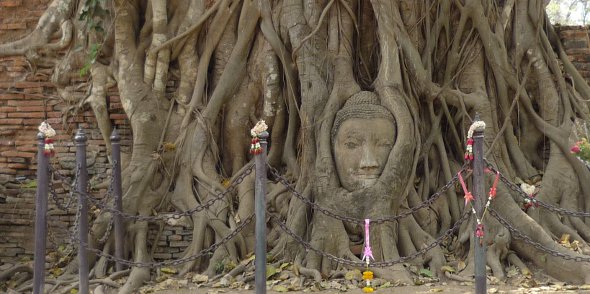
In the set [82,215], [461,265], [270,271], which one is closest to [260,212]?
[270,271]

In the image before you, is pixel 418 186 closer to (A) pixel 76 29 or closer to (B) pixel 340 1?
(B) pixel 340 1

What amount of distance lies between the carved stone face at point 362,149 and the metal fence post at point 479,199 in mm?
1501

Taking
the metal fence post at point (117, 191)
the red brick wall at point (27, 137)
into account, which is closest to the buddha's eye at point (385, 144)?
the metal fence post at point (117, 191)

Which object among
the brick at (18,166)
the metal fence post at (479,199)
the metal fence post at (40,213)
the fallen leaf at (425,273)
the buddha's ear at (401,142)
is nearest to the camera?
the metal fence post at (479,199)

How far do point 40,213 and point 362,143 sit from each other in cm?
258

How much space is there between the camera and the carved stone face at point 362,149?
20.1 ft

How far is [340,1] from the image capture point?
22.1ft

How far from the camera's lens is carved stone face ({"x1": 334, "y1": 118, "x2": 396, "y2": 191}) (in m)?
6.12

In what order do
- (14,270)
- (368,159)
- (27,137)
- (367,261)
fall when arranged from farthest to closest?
(27,137), (14,270), (368,159), (367,261)

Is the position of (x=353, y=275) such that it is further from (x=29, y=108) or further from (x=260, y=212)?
(x=29, y=108)

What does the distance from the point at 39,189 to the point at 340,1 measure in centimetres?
315

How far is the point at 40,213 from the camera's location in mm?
5121

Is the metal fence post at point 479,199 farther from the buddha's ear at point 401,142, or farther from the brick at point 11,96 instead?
the brick at point 11,96

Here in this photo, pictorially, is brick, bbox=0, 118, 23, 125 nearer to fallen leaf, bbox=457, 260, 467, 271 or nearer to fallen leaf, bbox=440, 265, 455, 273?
fallen leaf, bbox=440, 265, 455, 273
